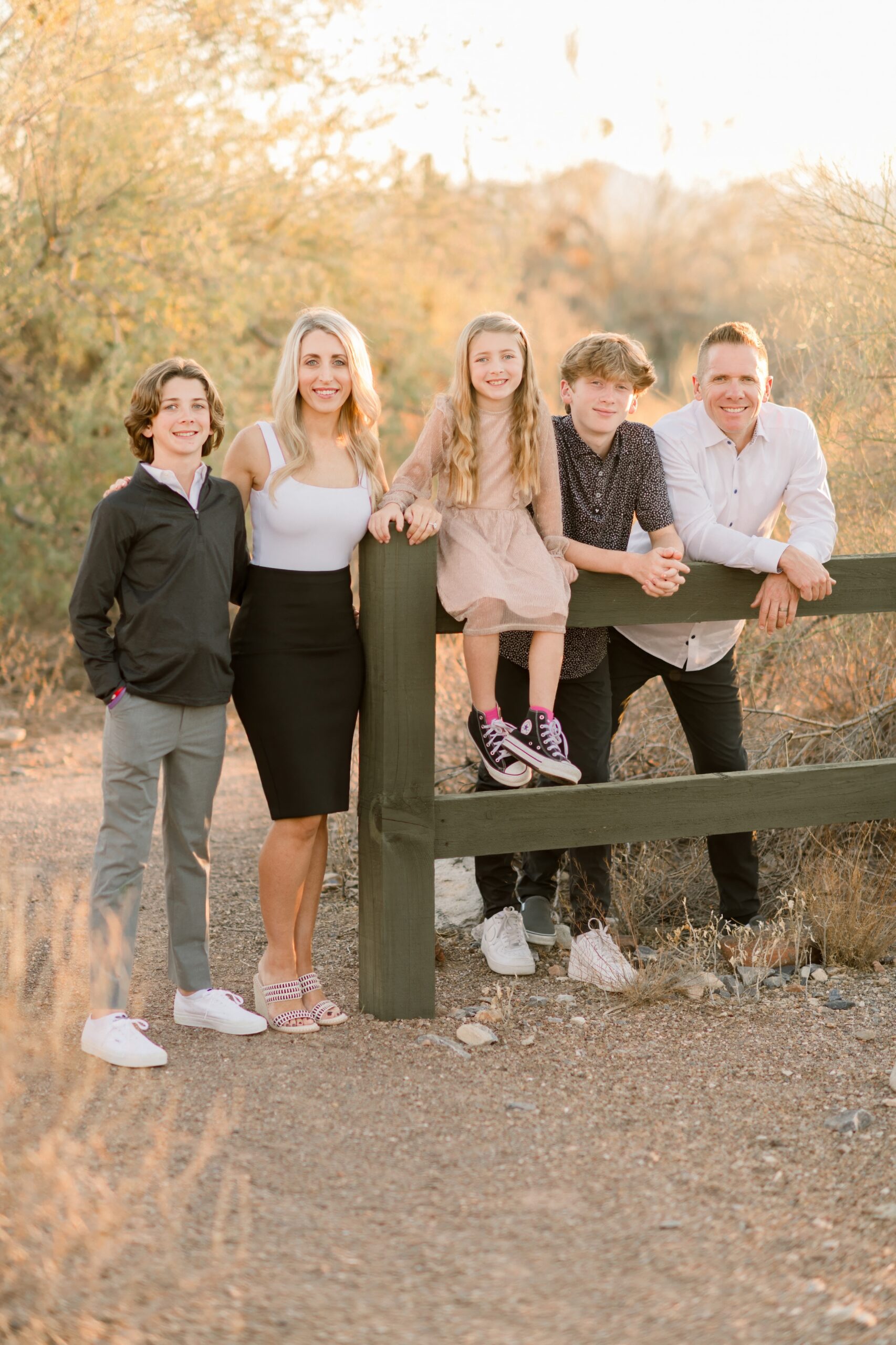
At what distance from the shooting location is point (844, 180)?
20.9 feet

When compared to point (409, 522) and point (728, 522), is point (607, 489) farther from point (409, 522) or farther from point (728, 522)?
point (409, 522)

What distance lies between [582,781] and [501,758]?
0.52m

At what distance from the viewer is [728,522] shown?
4.18 meters

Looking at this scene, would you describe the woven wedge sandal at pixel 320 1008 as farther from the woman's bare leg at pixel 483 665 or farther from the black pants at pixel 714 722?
the black pants at pixel 714 722

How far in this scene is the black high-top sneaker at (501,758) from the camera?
3.75 metres

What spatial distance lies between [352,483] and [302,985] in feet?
4.89

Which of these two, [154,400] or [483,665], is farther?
[483,665]

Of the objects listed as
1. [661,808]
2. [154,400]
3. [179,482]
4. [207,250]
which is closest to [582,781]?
[661,808]

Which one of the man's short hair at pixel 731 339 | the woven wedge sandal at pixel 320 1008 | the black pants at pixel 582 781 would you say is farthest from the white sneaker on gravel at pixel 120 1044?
the man's short hair at pixel 731 339

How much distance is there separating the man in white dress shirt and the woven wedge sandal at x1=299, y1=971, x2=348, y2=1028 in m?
1.38

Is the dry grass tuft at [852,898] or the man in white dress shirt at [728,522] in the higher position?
the man in white dress shirt at [728,522]

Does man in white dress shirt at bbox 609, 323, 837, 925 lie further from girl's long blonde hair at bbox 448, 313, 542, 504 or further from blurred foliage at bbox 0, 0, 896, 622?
blurred foliage at bbox 0, 0, 896, 622

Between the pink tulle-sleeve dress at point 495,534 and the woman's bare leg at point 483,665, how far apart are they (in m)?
0.04

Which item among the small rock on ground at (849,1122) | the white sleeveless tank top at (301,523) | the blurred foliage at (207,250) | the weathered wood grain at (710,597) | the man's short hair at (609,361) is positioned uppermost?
the blurred foliage at (207,250)
